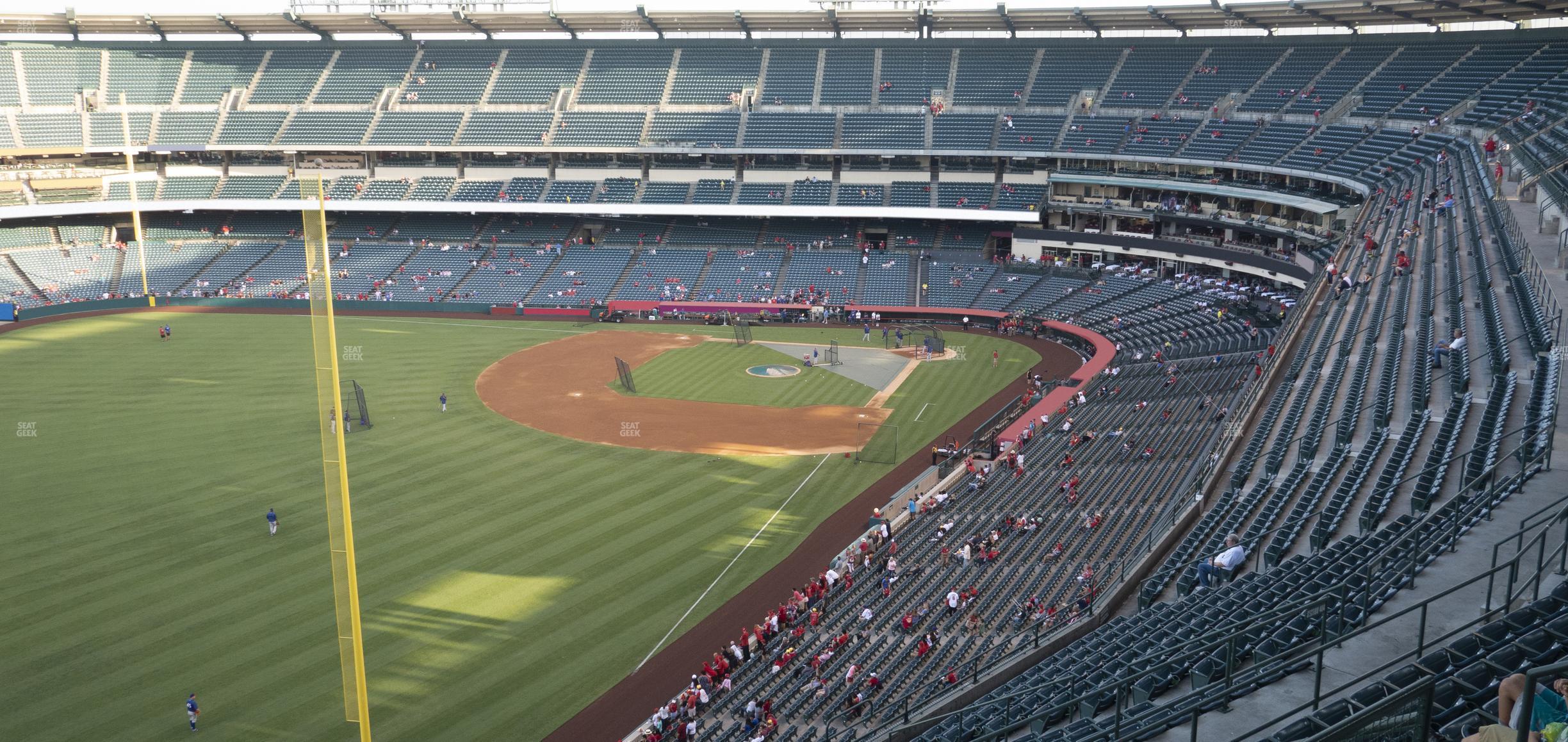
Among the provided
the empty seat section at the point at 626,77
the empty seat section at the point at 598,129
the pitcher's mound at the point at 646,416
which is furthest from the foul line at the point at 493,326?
the empty seat section at the point at 626,77

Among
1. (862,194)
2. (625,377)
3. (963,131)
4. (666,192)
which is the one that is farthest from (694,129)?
(625,377)

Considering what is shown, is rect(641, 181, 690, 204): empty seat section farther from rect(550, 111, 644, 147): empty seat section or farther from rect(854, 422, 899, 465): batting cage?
rect(854, 422, 899, 465): batting cage

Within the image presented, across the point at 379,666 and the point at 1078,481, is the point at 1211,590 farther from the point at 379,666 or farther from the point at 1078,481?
the point at 379,666

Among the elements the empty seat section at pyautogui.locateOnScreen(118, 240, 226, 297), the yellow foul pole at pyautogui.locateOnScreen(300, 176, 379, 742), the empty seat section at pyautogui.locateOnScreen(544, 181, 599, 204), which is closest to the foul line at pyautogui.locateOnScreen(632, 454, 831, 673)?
the yellow foul pole at pyautogui.locateOnScreen(300, 176, 379, 742)

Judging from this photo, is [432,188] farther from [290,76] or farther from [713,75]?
[713,75]

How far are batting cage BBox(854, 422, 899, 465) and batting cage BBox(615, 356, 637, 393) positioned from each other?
37.0 feet

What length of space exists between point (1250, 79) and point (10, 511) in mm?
63688

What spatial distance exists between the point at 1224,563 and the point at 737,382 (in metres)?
32.8

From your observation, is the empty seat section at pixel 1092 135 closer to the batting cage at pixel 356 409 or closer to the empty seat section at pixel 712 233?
the empty seat section at pixel 712 233

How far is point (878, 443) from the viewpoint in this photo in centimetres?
3953

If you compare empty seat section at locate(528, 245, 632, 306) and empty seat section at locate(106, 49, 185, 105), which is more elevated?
empty seat section at locate(106, 49, 185, 105)

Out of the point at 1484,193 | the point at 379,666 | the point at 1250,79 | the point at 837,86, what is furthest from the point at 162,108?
the point at 1484,193

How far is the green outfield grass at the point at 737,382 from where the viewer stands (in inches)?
1810

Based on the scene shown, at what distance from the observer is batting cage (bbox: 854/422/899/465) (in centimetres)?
3775
